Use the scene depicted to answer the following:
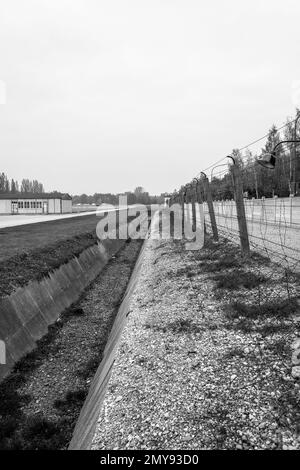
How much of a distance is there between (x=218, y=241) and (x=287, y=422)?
1299 cm

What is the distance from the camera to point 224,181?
19734 millimetres

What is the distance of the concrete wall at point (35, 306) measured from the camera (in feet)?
25.6

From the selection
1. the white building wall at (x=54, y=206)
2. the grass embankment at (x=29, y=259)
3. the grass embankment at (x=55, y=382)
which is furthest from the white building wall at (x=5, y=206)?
the grass embankment at (x=55, y=382)

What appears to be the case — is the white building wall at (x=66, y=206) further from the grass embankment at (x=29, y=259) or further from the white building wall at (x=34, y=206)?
the grass embankment at (x=29, y=259)

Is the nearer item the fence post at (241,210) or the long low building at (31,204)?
the fence post at (241,210)

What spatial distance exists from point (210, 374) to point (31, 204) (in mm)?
60405

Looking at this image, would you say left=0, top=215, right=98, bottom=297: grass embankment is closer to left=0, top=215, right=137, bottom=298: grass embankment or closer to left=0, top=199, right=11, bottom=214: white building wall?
left=0, top=215, right=137, bottom=298: grass embankment

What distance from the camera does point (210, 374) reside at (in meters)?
5.23

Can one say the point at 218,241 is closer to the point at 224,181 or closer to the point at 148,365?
the point at 224,181

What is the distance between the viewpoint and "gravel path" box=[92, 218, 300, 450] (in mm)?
4082

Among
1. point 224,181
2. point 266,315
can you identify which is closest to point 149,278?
point 266,315

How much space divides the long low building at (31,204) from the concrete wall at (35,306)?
48.2 metres
